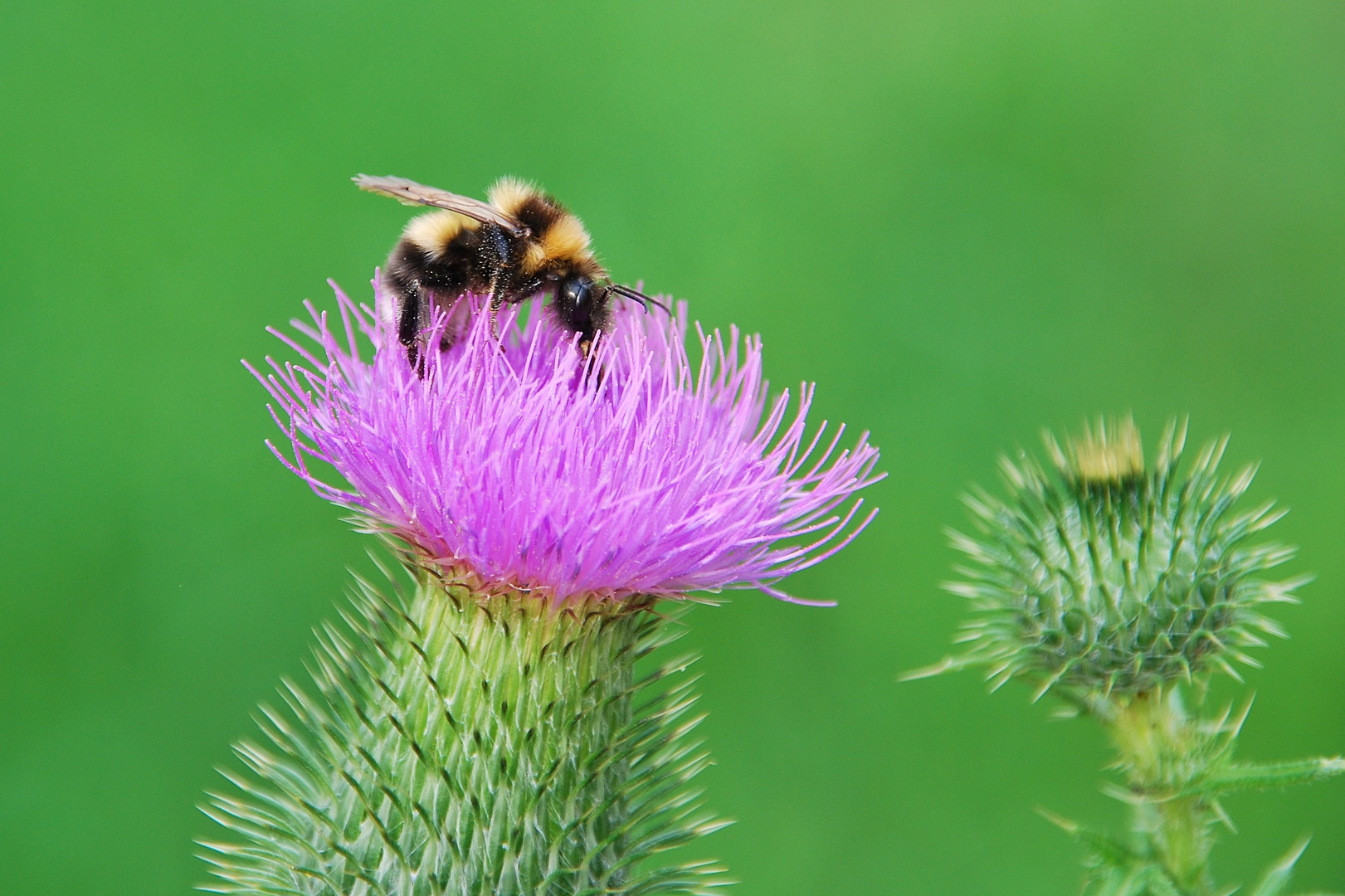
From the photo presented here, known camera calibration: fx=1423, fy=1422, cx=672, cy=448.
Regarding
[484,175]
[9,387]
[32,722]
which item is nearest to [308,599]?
[32,722]

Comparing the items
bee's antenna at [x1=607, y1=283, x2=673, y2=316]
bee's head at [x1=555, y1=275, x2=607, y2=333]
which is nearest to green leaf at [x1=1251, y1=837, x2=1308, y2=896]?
bee's antenna at [x1=607, y1=283, x2=673, y2=316]

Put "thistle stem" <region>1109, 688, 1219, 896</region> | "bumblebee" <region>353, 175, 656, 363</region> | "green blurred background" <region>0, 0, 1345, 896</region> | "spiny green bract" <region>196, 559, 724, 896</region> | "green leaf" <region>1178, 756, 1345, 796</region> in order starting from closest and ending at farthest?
1. "green leaf" <region>1178, 756, 1345, 796</region>
2. "spiny green bract" <region>196, 559, 724, 896</region>
3. "thistle stem" <region>1109, 688, 1219, 896</region>
4. "bumblebee" <region>353, 175, 656, 363</region>
5. "green blurred background" <region>0, 0, 1345, 896</region>

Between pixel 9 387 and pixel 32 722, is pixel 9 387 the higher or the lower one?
the higher one

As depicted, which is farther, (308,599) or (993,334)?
(993,334)

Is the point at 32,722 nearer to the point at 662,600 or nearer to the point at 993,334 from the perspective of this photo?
the point at 662,600

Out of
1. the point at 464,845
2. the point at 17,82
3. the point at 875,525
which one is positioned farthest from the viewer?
the point at 17,82

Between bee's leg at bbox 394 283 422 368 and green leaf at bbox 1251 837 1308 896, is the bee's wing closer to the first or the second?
bee's leg at bbox 394 283 422 368

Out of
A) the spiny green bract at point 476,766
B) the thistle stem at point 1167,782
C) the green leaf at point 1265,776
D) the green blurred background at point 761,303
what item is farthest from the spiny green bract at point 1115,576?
the green blurred background at point 761,303
